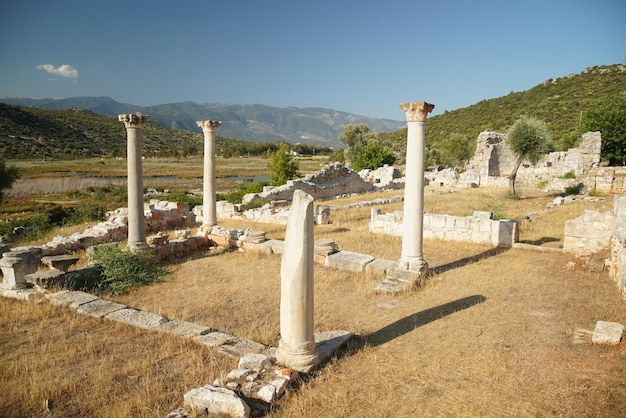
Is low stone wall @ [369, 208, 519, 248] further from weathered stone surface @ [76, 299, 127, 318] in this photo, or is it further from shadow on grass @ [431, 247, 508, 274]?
weathered stone surface @ [76, 299, 127, 318]

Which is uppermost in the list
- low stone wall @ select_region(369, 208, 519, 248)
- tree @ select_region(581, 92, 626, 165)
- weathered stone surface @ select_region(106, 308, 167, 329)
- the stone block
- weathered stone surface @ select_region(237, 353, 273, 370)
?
tree @ select_region(581, 92, 626, 165)

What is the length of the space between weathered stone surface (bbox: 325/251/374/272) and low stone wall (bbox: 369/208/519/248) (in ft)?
13.5

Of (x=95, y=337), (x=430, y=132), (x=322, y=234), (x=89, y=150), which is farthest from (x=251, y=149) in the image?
(x=95, y=337)

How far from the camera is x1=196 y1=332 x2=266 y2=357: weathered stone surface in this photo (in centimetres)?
559

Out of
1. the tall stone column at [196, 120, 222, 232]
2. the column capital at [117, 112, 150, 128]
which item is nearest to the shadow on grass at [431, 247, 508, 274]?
the tall stone column at [196, 120, 222, 232]

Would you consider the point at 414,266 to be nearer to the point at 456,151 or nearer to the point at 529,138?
the point at 529,138

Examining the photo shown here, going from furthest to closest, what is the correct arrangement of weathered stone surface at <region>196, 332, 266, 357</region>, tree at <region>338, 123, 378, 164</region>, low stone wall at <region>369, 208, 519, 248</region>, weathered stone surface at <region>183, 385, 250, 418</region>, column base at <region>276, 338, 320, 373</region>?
tree at <region>338, 123, 378, 164</region>
low stone wall at <region>369, 208, 519, 248</region>
weathered stone surface at <region>196, 332, 266, 357</region>
column base at <region>276, 338, 320, 373</region>
weathered stone surface at <region>183, 385, 250, 418</region>

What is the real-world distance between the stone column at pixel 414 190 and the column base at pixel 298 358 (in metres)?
4.44

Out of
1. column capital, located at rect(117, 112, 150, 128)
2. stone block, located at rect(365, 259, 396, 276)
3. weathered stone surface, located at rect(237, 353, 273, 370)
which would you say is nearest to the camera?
weathered stone surface, located at rect(237, 353, 273, 370)

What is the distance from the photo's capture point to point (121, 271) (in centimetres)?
909

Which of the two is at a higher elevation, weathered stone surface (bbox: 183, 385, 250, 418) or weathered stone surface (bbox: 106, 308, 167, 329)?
weathered stone surface (bbox: 183, 385, 250, 418)

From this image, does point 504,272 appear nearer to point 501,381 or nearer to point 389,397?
point 501,381

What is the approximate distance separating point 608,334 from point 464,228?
23.8 feet

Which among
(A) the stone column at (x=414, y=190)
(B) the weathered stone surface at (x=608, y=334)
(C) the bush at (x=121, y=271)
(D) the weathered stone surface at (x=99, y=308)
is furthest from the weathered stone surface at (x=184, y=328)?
(B) the weathered stone surface at (x=608, y=334)
